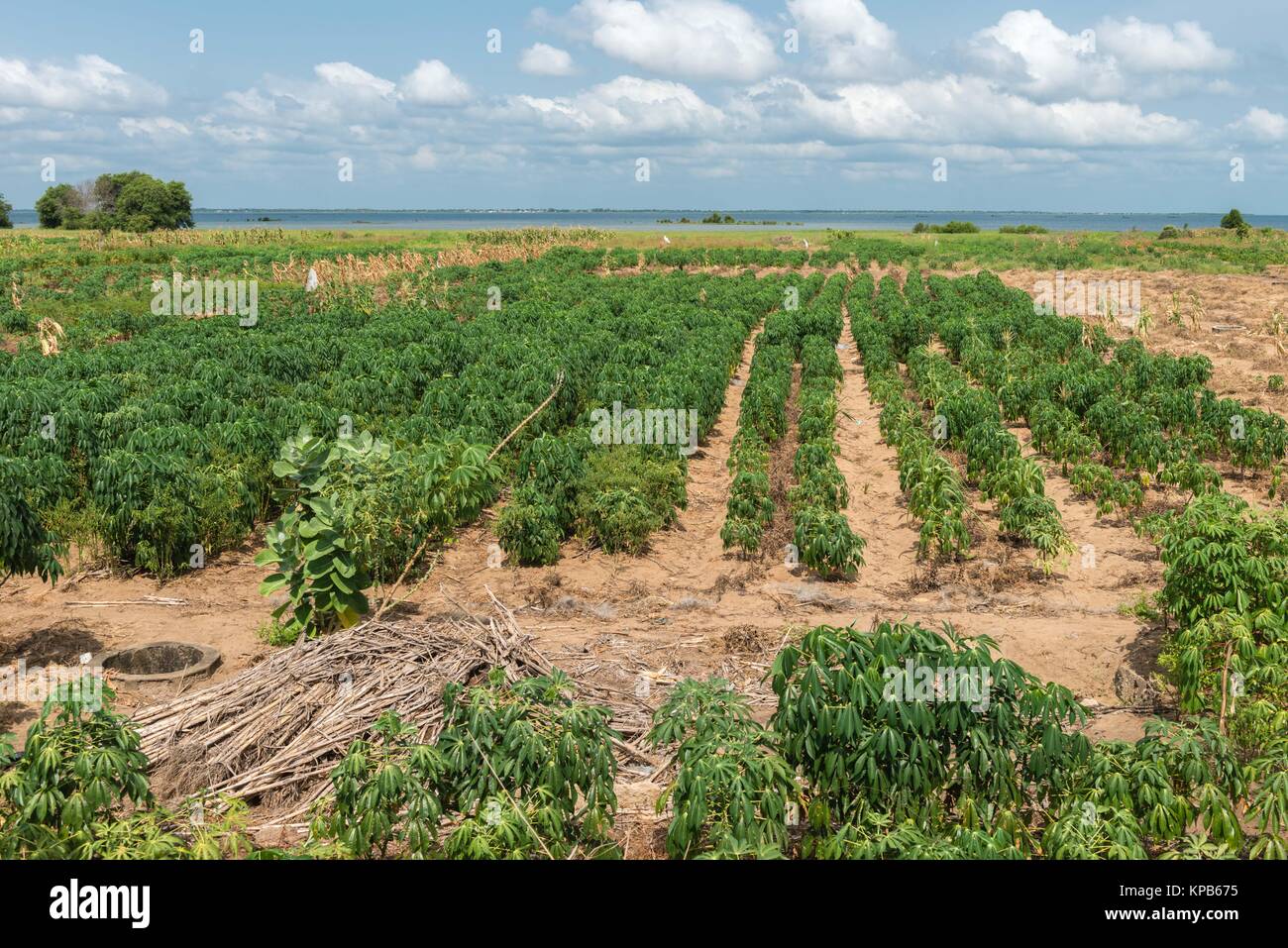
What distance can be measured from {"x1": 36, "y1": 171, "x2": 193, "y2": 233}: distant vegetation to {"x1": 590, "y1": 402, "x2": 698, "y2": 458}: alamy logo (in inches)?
2976

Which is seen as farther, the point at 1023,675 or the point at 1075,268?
the point at 1075,268

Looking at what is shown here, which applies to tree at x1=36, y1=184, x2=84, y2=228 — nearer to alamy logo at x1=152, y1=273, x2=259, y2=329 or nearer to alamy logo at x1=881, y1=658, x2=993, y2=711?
alamy logo at x1=152, y1=273, x2=259, y2=329

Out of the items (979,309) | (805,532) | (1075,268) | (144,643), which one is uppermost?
(1075,268)

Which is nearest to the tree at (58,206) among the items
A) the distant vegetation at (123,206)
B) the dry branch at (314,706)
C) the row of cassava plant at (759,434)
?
the distant vegetation at (123,206)

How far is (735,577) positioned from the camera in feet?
37.5

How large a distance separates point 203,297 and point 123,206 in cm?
5796

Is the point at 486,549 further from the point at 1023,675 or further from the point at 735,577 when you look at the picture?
the point at 1023,675

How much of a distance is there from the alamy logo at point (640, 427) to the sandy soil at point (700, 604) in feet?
4.74

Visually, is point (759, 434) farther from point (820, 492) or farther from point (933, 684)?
point (933, 684)
